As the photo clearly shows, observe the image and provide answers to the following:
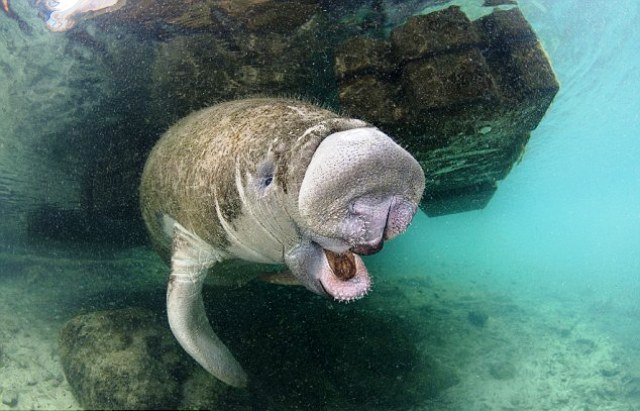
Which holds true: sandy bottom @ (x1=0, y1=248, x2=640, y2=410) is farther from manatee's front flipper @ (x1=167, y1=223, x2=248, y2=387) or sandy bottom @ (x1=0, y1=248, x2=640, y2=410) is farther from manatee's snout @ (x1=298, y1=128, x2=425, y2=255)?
manatee's snout @ (x1=298, y1=128, x2=425, y2=255)

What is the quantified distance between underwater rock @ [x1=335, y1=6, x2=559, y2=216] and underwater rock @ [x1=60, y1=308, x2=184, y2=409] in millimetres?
3609

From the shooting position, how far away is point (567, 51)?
11695 millimetres

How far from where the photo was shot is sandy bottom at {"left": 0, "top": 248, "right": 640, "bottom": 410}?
185 inches

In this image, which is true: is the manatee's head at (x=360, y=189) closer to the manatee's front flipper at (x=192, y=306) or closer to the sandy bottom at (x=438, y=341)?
the manatee's front flipper at (x=192, y=306)

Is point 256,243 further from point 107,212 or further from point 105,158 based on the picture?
point 107,212

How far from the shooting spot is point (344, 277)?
2713 millimetres

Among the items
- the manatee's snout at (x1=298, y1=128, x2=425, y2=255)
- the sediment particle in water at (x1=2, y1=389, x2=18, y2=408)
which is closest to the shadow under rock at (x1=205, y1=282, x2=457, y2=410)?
the sediment particle in water at (x1=2, y1=389, x2=18, y2=408)

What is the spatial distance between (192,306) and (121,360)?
0.88 metres

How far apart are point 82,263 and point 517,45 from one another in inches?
380

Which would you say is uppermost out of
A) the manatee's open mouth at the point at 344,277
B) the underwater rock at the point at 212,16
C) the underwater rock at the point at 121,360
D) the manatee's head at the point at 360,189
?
the underwater rock at the point at 212,16

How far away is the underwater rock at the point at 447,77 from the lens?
504cm

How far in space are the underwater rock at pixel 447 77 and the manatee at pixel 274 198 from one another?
7.57 ft

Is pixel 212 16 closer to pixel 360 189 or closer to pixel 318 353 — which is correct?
pixel 360 189

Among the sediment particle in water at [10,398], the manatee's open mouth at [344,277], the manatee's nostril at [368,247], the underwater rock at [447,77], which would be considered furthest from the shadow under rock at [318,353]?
the underwater rock at [447,77]
